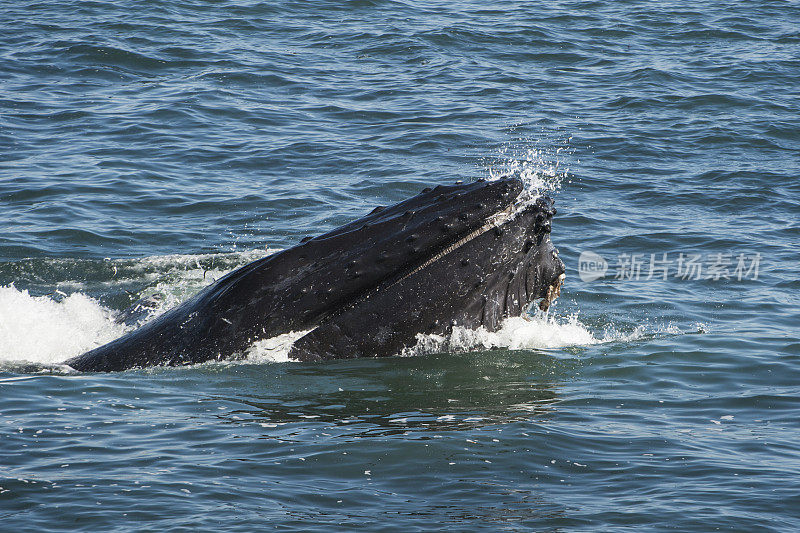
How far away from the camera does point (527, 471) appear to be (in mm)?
7223

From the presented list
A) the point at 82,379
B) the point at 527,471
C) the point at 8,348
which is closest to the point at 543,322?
the point at 527,471

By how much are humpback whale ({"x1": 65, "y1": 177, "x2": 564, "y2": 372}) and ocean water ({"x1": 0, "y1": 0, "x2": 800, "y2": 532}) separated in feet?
0.76

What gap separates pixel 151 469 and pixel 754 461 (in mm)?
4134

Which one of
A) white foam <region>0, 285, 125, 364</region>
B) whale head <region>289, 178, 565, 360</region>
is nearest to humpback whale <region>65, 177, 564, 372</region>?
whale head <region>289, 178, 565, 360</region>

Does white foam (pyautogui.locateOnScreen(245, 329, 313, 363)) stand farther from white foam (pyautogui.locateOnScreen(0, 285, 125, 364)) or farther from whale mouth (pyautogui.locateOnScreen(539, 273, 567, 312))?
white foam (pyautogui.locateOnScreen(0, 285, 125, 364))

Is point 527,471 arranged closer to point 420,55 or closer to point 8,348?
point 8,348

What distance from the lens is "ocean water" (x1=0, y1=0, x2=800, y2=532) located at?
6965mm

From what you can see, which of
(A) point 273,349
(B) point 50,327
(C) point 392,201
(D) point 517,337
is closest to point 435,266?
(A) point 273,349

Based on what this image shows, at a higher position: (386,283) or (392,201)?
(386,283)

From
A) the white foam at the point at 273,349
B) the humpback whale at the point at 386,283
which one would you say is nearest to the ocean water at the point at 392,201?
the white foam at the point at 273,349

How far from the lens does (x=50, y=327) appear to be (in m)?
11.0

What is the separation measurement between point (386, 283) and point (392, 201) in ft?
29.1

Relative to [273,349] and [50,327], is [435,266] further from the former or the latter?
[50,327]

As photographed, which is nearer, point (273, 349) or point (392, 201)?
point (273, 349)
